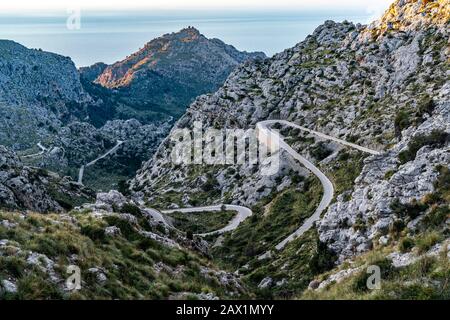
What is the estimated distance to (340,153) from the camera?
325 ft

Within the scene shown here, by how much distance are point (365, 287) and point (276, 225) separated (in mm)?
62214

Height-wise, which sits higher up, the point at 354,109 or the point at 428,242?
the point at 354,109

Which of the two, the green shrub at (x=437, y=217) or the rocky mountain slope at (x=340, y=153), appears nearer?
the green shrub at (x=437, y=217)

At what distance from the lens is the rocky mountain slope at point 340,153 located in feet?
115

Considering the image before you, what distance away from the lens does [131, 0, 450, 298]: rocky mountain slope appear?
35000mm

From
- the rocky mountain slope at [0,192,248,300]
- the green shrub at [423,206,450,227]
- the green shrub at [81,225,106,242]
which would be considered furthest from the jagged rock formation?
the green shrub at [423,206,450,227]

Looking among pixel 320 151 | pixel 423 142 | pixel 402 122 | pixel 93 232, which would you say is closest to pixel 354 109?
pixel 320 151

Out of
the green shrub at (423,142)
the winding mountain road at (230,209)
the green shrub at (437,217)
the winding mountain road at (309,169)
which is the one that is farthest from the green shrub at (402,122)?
the green shrub at (437,217)

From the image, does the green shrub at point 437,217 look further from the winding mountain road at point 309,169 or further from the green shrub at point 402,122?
the green shrub at point 402,122

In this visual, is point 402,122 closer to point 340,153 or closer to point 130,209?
point 340,153

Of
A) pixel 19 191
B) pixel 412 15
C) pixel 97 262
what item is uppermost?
pixel 412 15

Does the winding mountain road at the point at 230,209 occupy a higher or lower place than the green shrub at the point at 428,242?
lower
